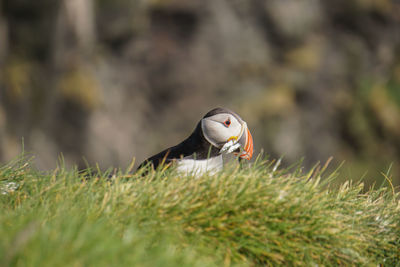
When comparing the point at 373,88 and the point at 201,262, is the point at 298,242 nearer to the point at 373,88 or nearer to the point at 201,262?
the point at 201,262

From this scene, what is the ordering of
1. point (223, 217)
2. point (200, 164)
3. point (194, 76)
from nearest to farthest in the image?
1. point (223, 217)
2. point (200, 164)
3. point (194, 76)

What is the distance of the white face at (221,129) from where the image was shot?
3.53 metres

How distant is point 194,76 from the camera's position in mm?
14289

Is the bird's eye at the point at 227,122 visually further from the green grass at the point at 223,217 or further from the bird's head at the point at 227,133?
the green grass at the point at 223,217

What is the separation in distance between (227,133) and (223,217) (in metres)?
1.06

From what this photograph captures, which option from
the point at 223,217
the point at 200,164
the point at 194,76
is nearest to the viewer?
the point at 223,217

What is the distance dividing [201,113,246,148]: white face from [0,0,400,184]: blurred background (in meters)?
8.12

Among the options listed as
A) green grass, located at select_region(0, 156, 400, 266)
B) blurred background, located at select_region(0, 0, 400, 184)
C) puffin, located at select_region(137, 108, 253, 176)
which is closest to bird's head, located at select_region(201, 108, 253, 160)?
puffin, located at select_region(137, 108, 253, 176)

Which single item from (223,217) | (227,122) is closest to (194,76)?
(227,122)

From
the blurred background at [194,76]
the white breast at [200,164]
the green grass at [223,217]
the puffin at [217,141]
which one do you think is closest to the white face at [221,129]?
the puffin at [217,141]

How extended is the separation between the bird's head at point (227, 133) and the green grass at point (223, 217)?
0.59 m

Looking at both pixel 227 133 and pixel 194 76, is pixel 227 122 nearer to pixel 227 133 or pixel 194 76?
pixel 227 133

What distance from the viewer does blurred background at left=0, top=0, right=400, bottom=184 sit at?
38.3 ft

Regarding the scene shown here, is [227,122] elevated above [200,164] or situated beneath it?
elevated above
